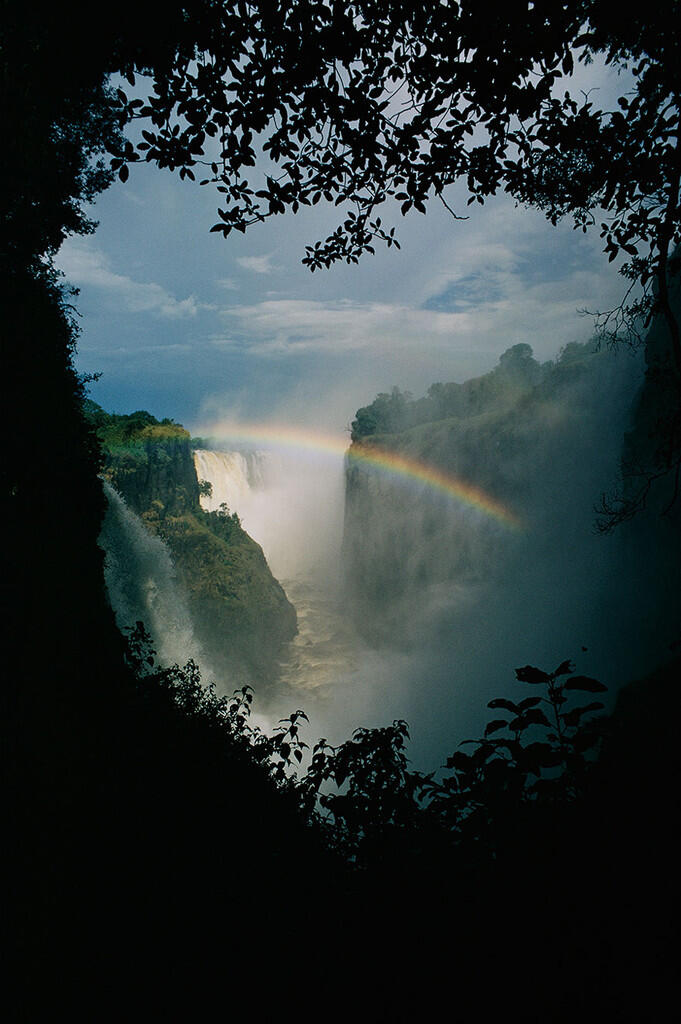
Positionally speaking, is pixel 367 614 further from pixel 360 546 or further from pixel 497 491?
pixel 497 491

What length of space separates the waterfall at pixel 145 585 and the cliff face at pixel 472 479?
24.2m

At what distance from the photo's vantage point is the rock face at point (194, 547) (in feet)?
105

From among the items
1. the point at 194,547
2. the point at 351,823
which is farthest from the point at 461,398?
the point at 351,823

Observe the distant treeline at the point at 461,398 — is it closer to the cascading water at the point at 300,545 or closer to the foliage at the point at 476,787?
the cascading water at the point at 300,545

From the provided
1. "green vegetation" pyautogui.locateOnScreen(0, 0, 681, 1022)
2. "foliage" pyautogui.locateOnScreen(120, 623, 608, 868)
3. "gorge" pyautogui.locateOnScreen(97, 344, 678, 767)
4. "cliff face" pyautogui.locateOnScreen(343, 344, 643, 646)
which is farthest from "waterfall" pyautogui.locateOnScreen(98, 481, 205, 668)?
"cliff face" pyautogui.locateOnScreen(343, 344, 643, 646)

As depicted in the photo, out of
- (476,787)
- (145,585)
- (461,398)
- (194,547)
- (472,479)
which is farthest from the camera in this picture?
(461,398)

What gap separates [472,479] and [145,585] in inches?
1352

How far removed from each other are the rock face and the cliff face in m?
16.5

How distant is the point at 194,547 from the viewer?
113ft

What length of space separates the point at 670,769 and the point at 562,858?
3.74ft

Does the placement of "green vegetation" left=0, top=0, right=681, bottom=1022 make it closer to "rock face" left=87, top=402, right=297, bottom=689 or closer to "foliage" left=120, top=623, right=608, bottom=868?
"foliage" left=120, top=623, right=608, bottom=868

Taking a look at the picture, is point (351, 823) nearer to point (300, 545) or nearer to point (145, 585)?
point (145, 585)

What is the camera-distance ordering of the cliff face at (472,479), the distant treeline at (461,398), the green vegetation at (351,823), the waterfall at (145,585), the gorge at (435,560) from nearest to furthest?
1. the green vegetation at (351,823)
2. the waterfall at (145,585)
3. the gorge at (435,560)
4. the cliff face at (472,479)
5. the distant treeline at (461,398)

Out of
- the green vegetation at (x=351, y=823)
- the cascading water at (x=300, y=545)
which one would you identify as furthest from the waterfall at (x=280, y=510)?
the green vegetation at (x=351, y=823)
